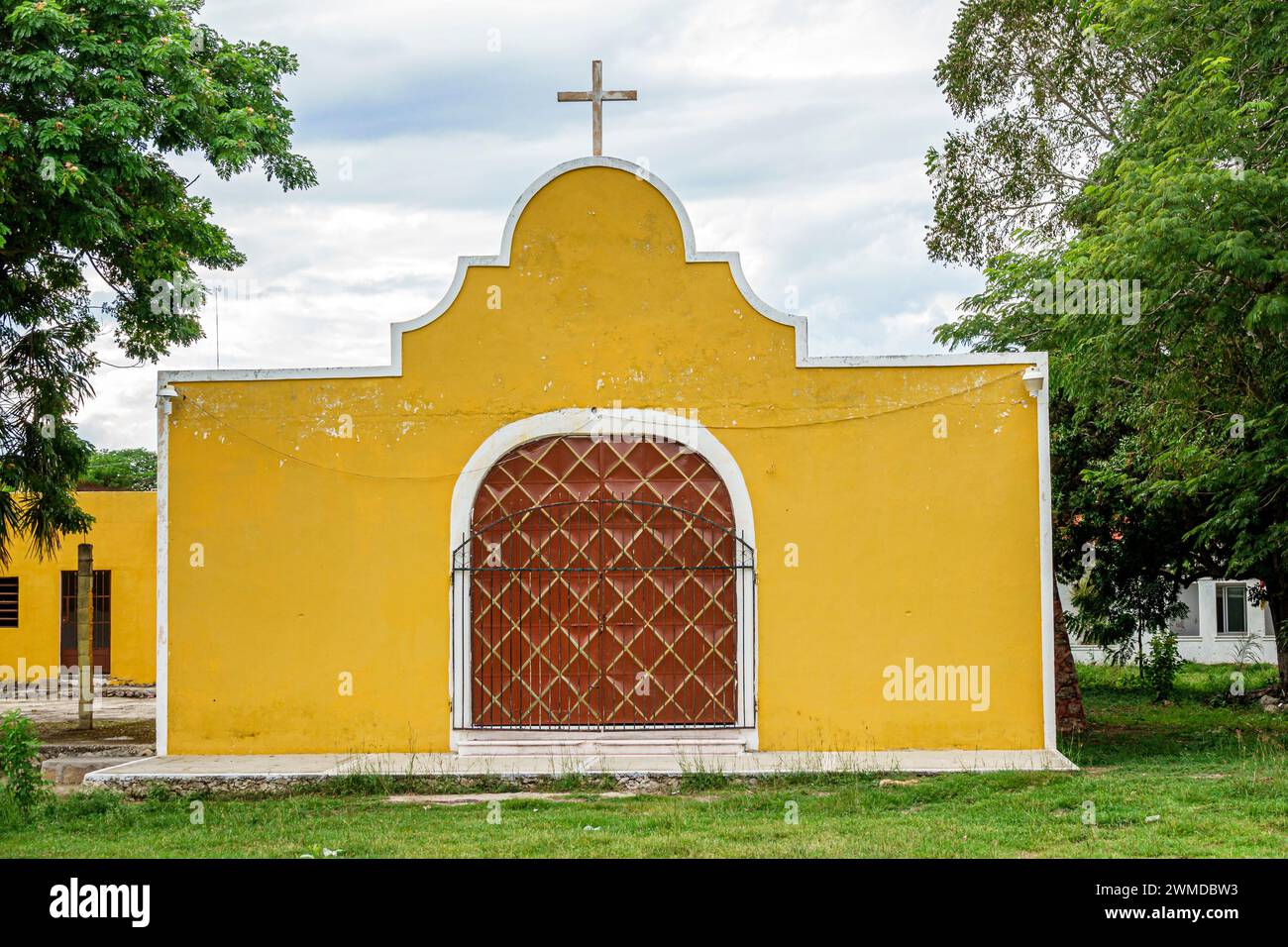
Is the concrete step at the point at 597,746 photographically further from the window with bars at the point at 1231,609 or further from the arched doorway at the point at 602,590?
the window with bars at the point at 1231,609

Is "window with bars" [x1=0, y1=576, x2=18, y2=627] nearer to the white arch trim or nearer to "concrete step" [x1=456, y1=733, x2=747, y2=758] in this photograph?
the white arch trim

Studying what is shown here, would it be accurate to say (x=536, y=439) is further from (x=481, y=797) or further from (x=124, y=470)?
(x=124, y=470)

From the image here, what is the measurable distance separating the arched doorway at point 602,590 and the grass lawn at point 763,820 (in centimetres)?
129

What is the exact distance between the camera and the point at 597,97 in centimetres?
1169

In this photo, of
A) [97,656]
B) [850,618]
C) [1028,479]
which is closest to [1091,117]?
[1028,479]

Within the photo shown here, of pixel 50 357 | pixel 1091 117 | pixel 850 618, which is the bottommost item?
pixel 850 618

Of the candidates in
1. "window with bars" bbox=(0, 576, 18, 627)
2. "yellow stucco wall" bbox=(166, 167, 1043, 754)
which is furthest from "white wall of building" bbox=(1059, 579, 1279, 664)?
"window with bars" bbox=(0, 576, 18, 627)

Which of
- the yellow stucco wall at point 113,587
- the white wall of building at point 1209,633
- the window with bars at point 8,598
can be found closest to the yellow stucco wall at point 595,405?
the yellow stucco wall at point 113,587

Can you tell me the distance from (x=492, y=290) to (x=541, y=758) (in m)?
4.27

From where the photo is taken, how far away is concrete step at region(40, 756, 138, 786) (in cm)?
1133

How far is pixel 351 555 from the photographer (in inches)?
452

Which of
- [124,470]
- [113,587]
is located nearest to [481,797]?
[113,587]

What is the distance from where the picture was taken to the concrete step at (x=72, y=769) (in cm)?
1133
